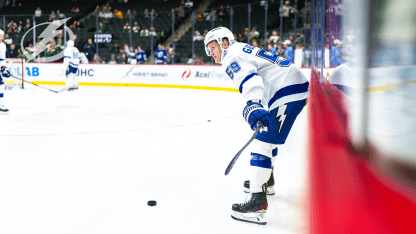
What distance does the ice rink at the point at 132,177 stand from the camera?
1941 millimetres

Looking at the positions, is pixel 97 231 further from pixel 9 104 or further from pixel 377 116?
pixel 9 104

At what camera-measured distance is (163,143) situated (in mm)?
4078

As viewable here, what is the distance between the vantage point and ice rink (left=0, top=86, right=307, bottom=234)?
76.4 inches

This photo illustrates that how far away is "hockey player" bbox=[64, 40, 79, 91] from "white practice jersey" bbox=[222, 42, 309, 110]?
10229mm

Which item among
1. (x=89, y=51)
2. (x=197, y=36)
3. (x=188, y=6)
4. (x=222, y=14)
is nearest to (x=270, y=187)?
(x=197, y=36)

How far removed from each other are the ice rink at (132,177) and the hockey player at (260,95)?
0.14 m

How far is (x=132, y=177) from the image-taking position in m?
2.79

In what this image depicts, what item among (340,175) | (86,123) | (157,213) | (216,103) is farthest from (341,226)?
(216,103)

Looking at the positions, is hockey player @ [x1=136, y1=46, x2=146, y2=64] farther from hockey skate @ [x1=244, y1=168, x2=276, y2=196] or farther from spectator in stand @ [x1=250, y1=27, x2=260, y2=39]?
hockey skate @ [x1=244, y1=168, x2=276, y2=196]

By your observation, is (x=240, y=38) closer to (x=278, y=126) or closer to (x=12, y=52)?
(x=12, y=52)

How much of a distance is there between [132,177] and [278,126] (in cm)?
123

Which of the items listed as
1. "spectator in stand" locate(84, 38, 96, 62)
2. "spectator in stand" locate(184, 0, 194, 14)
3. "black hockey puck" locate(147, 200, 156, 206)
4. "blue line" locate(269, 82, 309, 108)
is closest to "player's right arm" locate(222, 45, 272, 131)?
"blue line" locate(269, 82, 309, 108)

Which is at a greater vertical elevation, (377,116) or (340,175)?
(377,116)

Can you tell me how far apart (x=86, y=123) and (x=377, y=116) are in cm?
531
